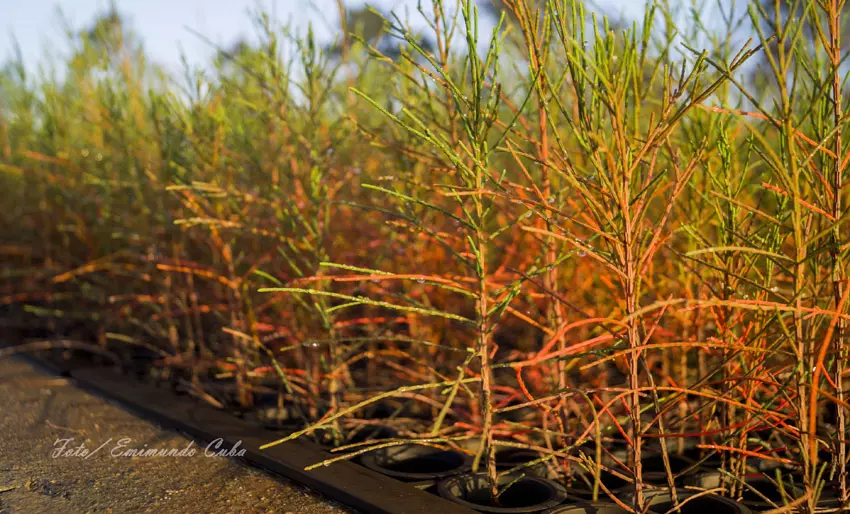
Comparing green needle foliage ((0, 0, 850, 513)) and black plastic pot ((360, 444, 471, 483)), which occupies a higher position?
green needle foliage ((0, 0, 850, 513))

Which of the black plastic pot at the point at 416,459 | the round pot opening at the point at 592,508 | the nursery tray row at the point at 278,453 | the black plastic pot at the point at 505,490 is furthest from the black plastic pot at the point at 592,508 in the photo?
the black plastic pot at the point at 416,459

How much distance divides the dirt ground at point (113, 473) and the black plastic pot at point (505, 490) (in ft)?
1.20

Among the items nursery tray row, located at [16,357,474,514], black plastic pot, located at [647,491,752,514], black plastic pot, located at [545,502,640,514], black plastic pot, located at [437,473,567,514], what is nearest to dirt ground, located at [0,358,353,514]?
nursery tray row, located at [16,357,474,514]

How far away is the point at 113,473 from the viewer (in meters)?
2.42

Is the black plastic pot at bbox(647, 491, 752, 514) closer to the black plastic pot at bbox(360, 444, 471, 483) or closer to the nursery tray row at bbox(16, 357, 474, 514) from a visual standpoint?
the nursery tray row at bbox(16, 357, 474, 514)

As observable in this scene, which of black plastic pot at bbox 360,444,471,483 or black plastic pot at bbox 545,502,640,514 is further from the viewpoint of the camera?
black plastic pot at bbox 360,444,471,483

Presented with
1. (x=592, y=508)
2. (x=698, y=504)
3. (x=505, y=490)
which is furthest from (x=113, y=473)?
(x=698, y=504)

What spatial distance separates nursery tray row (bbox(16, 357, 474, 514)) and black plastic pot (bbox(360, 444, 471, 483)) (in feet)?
Result: 0.73

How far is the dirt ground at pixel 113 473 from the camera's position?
2.16 m

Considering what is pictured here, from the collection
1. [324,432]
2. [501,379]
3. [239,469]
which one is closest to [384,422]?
[324,432]

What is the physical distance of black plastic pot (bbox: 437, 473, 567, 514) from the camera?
7.42ft

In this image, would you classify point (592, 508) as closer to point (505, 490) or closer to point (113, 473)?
point (505, 490)

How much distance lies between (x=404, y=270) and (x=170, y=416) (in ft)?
3.91

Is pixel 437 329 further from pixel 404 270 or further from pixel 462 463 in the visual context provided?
pixel 462 463
